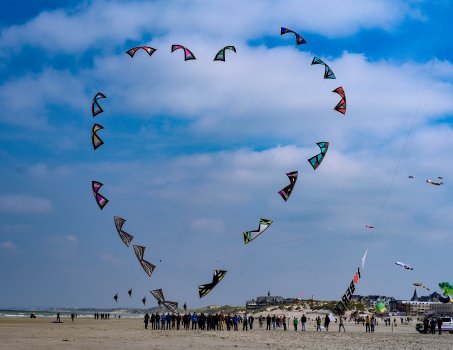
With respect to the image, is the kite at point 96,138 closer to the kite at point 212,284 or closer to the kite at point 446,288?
the kite at point 212,284

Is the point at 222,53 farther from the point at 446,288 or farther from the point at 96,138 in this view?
the point at 446,288

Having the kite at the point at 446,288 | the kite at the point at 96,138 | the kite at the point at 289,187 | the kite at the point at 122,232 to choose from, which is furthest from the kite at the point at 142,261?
the kite at the point at 446,288

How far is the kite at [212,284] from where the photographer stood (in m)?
18.9

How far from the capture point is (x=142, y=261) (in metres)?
19.8

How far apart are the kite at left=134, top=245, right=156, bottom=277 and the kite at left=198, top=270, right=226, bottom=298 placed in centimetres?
198

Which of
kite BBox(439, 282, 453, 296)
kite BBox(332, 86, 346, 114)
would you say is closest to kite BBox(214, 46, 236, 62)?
kite BBox(332, 86, 346, 114)

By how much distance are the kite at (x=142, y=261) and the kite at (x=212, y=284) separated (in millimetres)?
1981

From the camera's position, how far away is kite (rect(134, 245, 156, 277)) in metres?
19.7

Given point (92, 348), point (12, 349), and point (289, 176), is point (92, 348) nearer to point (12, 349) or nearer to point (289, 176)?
point (12, 349)

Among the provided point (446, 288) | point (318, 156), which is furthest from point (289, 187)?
point (446, 288)

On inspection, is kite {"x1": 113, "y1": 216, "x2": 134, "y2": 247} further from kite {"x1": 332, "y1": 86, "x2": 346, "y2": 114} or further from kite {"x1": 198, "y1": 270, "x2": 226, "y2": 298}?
kite {"x1": 332, "y1": 86, "x2": 346, "y2": 114}

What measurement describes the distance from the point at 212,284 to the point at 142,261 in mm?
2755

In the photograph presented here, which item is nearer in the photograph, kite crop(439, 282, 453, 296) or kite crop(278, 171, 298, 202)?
kite crop(278, 171, 298, 202)

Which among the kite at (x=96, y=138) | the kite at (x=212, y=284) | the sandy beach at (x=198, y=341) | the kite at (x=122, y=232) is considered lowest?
the sandy beach at (x=198, y=341)
